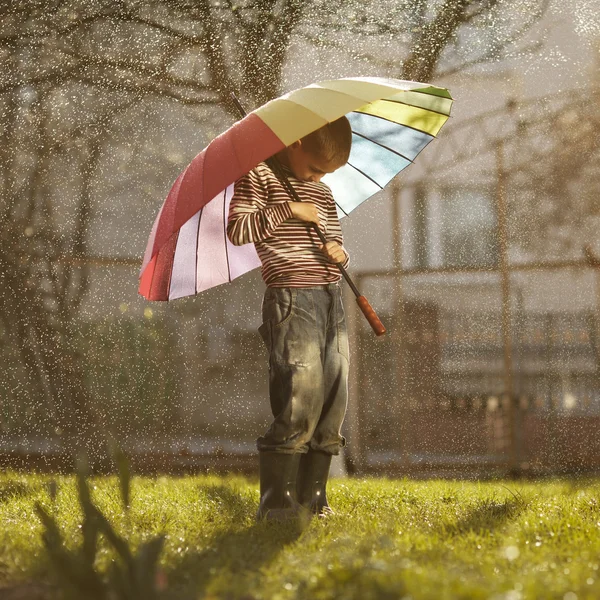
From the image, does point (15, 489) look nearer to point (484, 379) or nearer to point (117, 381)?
point (117, 381)

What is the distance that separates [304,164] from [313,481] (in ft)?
3.41

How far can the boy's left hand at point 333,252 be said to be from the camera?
8.53ft

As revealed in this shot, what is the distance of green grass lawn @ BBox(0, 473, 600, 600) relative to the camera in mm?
1621

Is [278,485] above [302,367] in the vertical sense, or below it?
below

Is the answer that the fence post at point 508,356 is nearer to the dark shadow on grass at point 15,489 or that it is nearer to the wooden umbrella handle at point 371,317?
the wooden umbrella handle at point 371,317

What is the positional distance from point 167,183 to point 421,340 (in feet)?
5.54

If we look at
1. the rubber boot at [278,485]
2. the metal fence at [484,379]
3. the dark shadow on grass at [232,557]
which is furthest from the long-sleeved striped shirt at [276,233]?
the metal fence at [484,379]

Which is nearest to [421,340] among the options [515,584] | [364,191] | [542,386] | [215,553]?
[542,386]

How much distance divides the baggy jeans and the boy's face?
0.37m

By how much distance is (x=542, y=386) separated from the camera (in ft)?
14.7

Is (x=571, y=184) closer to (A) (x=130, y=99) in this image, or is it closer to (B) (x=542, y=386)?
(B) (x=542, y=386)

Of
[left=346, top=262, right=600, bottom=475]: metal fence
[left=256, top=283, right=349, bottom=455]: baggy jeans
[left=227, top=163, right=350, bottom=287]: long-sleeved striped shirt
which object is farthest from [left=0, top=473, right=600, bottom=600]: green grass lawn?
[left=346, top=262, right=600, bottom=475]: metal fence

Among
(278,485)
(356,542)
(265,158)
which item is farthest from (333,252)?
(356,542)

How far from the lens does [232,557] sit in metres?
1.99
